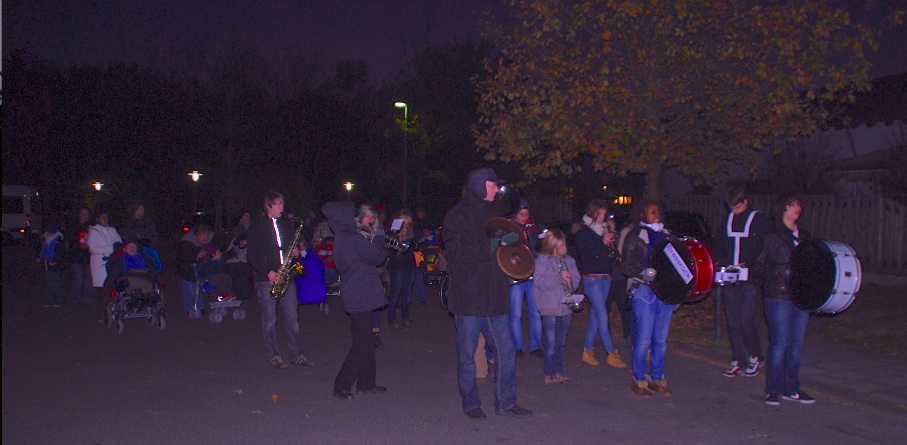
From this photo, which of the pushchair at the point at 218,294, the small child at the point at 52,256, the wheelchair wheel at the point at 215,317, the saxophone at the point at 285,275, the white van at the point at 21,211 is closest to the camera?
the saxophone at the point at 285,275

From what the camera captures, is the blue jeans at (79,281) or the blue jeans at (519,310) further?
the blue jeans at (79,281)

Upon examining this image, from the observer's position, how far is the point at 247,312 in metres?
12.8

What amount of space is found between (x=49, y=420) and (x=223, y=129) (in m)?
28.2

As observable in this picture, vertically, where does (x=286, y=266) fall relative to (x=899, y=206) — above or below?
below

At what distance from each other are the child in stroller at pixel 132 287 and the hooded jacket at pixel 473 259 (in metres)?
6.27

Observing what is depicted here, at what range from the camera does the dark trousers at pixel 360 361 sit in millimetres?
7082

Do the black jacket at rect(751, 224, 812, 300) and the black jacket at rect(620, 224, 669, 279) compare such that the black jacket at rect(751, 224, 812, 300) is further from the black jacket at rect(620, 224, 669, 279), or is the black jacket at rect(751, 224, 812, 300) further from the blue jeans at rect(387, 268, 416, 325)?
the blue jeans at rect(387, 268, 416, 325)

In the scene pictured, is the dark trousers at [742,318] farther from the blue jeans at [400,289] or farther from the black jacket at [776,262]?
the blue jeans at [400,289]

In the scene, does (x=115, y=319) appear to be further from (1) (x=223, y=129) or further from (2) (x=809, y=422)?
(1) (x=223, y=129)

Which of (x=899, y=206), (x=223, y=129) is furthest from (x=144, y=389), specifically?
(x=223, y=129)

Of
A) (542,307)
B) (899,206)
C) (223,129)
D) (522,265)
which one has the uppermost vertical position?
(223,129)

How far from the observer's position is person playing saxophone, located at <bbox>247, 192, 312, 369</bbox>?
828 cm

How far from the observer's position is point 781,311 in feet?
22.4

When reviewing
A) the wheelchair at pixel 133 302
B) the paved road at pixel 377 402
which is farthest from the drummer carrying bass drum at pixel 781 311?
the wheelchair at pixel 133 302
